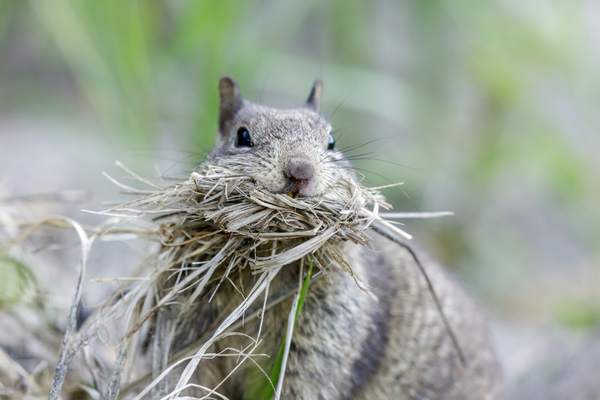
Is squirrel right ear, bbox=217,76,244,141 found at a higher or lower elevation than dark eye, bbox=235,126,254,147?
higher

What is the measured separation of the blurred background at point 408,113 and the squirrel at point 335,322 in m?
1.32

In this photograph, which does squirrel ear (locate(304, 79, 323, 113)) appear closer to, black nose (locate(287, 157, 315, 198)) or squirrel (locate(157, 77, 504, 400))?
squirrel (locate(157, 77, 504, 400))

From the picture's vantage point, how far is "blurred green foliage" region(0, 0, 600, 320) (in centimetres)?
525

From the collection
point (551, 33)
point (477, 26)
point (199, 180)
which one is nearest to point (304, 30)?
point (477, 26)

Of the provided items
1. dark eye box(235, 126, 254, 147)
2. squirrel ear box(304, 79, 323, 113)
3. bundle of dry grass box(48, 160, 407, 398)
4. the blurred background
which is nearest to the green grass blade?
bundle of dry grass box(48, 160, 407, 398)

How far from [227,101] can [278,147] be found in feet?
3.42

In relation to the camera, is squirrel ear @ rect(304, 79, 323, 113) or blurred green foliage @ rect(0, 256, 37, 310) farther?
squirrel ear @ rect(304, 79, 323, 113)

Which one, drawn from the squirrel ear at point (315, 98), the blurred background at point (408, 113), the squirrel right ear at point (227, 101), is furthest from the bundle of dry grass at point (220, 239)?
the blurred background at point (408, 113)

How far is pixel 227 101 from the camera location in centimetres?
328

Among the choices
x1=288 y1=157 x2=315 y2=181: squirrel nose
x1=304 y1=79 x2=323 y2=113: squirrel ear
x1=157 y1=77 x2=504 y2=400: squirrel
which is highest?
x1=304 y1=79 x2=323 y2=113: squirrel ear

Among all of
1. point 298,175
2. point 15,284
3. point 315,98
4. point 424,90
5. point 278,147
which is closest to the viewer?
point 298,175

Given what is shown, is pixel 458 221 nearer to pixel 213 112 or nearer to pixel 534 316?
pixel 534 316

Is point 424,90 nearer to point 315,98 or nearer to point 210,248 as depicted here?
point 315,98

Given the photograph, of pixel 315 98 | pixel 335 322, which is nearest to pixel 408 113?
pixel 315 98
